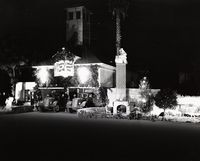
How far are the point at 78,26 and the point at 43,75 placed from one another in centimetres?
787

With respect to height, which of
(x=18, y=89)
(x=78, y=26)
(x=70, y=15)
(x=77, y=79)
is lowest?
(x=18, y=89)

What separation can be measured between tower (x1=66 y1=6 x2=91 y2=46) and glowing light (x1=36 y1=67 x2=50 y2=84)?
5.26 m

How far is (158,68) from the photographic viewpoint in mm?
43812

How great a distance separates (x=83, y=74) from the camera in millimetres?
38469

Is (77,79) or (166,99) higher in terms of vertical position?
(77,79)

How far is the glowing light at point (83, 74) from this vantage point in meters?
38.1

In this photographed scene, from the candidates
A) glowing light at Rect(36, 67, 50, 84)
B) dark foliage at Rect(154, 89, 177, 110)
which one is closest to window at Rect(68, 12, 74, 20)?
glowing light at Rect(36, 67, 50, 84)

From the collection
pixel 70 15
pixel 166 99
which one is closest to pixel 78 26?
pixel 70 15

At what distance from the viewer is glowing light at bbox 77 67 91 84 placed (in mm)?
38062

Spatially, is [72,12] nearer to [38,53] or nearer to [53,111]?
[38,53]

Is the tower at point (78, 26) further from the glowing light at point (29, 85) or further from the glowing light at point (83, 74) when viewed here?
the glowing light at point (29, 85)

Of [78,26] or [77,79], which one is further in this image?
[78,26]

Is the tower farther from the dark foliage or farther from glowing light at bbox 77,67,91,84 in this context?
the dark foliage

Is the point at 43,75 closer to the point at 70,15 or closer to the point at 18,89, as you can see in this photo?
the point at 18,89
